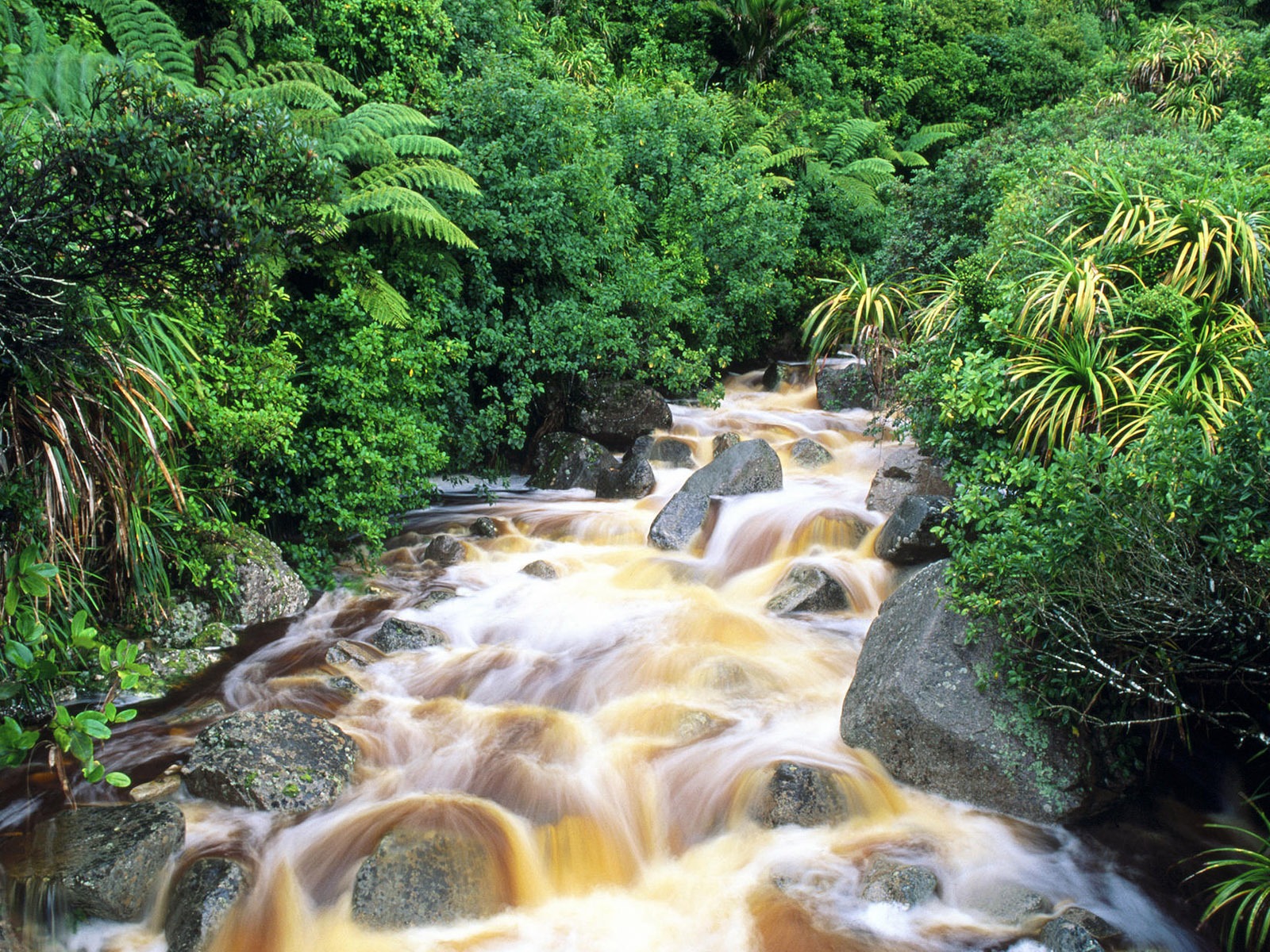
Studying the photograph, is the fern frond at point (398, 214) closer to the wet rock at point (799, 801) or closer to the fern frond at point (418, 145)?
the fern frond at point (418, 145)

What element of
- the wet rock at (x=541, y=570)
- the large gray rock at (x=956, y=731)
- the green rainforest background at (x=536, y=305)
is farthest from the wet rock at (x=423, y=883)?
the wet rock at (x=541, y=570)

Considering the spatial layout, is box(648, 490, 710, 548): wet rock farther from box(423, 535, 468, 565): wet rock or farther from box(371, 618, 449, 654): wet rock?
box(371, 618, 449, 654): wet rock

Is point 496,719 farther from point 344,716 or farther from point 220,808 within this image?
point 220,808

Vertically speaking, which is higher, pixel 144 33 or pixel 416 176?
pixel 144 33

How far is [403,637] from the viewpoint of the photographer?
638 centimetres

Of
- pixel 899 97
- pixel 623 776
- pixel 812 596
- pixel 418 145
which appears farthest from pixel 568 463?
pixel 899 97

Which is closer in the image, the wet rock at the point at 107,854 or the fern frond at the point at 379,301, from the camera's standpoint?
the wet rock at the point at 107,854

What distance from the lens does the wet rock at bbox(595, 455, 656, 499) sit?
9.82 meters

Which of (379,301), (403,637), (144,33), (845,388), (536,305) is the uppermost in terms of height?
(144,33)

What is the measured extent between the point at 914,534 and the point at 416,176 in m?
5.28

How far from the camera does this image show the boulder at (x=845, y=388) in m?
12.0

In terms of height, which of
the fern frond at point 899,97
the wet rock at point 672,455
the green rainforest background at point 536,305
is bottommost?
the wet rock at point 672,455

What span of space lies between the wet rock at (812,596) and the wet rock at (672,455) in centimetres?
369

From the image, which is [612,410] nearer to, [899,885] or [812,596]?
[812,596]
